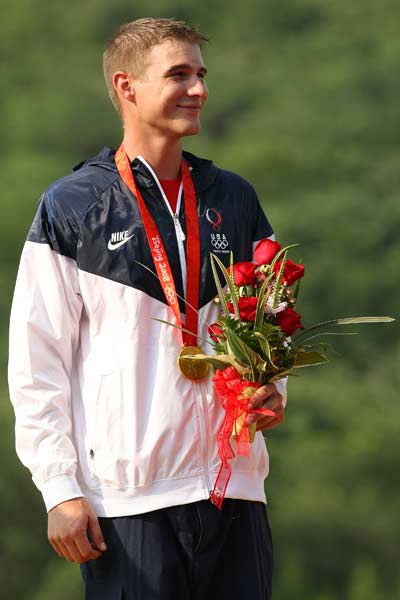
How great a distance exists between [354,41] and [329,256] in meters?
1.16

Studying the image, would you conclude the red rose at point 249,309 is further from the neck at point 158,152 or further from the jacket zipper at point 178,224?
the neck at point 158,152

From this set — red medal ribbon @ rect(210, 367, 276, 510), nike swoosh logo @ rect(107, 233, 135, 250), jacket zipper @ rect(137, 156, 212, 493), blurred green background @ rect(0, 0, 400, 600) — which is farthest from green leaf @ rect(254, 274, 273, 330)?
blurred green background @ rect(0, 0, 400, 600)

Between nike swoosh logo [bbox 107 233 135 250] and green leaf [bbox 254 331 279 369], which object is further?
nike swoosh logo [bbox 107 233 135 250]

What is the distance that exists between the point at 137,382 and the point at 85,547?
37 centimetres

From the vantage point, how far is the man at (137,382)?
2879 mm

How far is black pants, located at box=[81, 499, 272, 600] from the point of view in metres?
2.86

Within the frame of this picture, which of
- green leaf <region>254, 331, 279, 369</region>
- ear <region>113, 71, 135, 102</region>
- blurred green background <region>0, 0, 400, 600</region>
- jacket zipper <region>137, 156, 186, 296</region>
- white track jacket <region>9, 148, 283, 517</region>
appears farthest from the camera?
blurred green background <region>0, 0, 400, 600</region>

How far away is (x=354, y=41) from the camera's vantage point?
20.4 ft

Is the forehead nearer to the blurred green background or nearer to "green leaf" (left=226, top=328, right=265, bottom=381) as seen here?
"green leaf" (left=226, top=328, right=265, bottom=381)

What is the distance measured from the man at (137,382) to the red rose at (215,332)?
1.5 inches

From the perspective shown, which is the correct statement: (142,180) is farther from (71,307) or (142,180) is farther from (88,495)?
(88,495)

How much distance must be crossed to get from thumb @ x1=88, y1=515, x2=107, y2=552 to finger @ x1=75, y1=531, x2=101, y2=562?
2cm

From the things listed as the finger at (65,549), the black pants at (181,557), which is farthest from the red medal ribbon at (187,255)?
the finger at (65,549)

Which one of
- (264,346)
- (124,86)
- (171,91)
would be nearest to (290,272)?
(264,346)
